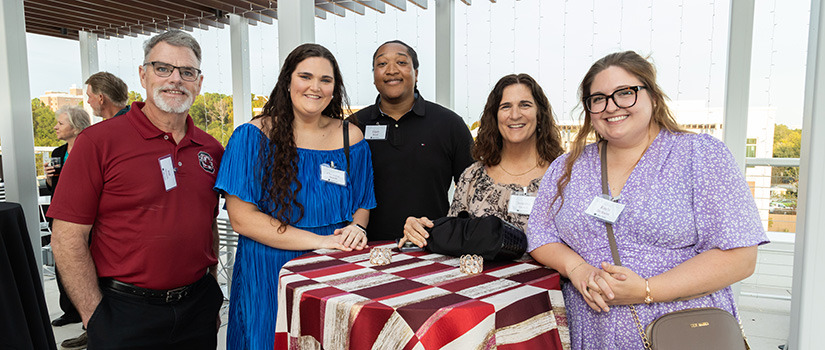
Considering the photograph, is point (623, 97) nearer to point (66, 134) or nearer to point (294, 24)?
point (294, 24)

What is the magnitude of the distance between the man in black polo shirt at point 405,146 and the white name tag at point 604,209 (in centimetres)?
124

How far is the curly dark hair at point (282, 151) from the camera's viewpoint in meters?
1.75

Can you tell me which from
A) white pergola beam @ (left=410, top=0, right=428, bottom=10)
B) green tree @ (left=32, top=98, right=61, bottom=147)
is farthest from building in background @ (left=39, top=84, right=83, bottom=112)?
white pergola beam @ (left=410, top=0, right=428, bottom=10)

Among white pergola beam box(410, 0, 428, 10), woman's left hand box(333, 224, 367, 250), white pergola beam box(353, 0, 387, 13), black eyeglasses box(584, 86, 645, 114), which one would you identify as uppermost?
white pergola beam box(353, 0, 387, 13)

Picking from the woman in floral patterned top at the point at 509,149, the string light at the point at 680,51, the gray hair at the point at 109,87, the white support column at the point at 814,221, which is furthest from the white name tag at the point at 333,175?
the string light at the point at 680,51

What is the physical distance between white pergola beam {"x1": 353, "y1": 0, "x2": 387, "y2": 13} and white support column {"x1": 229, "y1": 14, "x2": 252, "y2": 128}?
237cm

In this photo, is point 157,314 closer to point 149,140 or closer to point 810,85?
point 149,140

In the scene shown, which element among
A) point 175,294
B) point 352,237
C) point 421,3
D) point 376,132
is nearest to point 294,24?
point 376,132

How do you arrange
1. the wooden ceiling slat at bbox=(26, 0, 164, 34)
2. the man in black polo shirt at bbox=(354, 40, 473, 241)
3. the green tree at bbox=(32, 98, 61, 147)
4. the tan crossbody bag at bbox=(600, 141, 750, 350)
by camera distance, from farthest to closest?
the wooden ceiling slat at bbox=(26, 0, 164, 34) → the green tree at bbox=(32, 98, 61, 147) → the man in black polo shirt at bbox=(354, 40, 473, 241) → the tan crossbody bag at bbox=(600, 141, 750, 350)

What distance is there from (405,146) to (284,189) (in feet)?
3.14

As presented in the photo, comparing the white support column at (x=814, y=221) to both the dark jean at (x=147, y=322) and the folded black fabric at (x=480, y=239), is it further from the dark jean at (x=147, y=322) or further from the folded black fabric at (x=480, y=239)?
the dark jean at (x=147, y=322)

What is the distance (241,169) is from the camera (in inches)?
68.2

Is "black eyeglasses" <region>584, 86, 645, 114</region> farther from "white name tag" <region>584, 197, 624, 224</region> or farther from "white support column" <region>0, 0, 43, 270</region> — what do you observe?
"white support column" <region>0, 0, 43, 270</region>

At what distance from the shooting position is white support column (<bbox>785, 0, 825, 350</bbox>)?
1.49m
